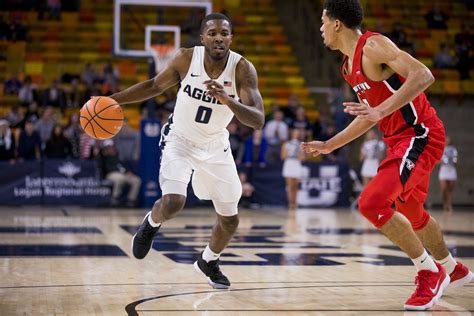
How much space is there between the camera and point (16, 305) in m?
6.02

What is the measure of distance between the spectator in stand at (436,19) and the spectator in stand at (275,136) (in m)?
7.14

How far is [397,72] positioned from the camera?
5965 mm

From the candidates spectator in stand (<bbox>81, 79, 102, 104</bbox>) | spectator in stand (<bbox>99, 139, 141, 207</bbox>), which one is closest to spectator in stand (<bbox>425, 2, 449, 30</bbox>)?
spectator in stand (<bbox>81, 79, 102, 104</bbox>)

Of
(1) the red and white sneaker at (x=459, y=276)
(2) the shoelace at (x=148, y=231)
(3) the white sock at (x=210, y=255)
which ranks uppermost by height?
(2) the shoelace at (x=148, y=231)

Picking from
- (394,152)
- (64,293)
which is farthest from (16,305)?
(394,152)

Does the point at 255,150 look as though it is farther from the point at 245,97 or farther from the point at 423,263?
the point at 423,263

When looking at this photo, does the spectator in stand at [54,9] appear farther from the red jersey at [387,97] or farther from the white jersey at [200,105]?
the red jersey at [387,97]

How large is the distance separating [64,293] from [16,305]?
638mm

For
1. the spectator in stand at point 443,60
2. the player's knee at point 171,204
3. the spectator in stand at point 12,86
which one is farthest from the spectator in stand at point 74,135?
the player's knee at point 171,204

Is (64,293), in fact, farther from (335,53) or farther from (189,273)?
(335,53)

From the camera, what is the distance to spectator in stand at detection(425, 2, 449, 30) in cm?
2464

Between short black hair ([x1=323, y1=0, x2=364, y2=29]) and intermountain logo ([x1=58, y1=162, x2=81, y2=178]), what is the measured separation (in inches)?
492

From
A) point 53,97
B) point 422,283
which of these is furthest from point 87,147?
point 422,283

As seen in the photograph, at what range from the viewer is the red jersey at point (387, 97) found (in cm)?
614
